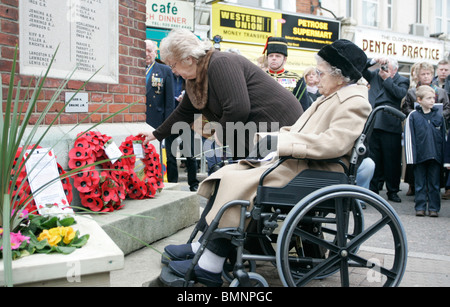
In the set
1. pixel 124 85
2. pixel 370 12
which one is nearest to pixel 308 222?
pixel 124 85

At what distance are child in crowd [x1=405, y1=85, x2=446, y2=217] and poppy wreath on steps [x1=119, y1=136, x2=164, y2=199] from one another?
11.8ft

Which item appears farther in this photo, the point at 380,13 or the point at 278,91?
the point at 380,13

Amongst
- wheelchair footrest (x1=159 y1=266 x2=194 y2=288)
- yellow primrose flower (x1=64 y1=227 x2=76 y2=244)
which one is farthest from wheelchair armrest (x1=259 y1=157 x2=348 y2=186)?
yellow primrose flower (x1=64 y1=227 x2=76 y2=244)

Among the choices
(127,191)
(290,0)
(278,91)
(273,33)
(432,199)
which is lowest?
(432,199)

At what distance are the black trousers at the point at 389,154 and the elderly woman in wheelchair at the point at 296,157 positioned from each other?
4.35m

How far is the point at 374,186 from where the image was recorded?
7.17 m

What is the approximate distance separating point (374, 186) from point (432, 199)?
118 cm

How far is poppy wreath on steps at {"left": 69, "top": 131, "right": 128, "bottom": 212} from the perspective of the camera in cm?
318

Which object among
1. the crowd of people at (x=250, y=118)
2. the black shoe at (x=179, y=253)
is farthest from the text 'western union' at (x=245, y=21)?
the black shoe at (x=179, y=253)
